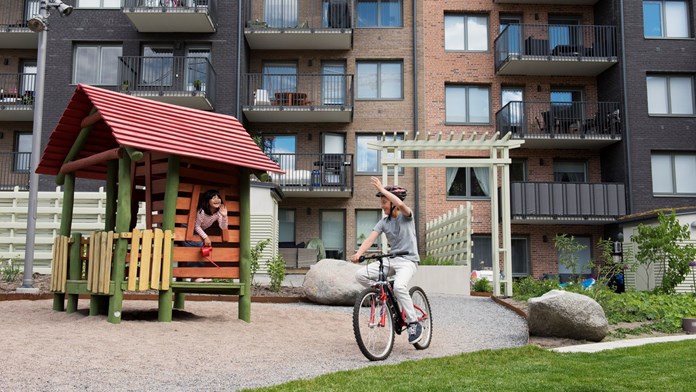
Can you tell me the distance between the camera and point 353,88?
2767 cm

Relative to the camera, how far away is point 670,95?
1100 inches

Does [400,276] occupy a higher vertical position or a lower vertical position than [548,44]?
lower

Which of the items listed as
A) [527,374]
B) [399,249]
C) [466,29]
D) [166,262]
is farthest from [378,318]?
[466,29]

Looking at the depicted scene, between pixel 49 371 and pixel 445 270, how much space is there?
11912 mm

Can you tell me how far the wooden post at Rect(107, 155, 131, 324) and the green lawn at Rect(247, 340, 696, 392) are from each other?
4033 mm

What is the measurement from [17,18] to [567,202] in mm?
21676

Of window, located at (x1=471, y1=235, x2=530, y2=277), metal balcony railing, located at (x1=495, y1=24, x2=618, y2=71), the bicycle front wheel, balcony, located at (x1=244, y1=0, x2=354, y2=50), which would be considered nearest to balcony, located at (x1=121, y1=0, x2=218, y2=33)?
balcony, located at (x1=244, y1=0, x2=354, y2=50)

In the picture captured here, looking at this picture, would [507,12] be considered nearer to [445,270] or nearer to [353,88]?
[353,88]

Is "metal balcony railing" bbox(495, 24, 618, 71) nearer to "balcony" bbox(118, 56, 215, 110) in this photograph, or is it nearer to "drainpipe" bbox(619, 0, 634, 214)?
"drainpipe" bbox(619, 0, 634, 214)

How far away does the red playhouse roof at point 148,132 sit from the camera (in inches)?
390

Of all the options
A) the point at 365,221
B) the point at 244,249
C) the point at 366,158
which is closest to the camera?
the point at 244,249

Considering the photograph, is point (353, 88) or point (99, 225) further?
point (353, 88)

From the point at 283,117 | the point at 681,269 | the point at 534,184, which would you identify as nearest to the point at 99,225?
the point at 283,117

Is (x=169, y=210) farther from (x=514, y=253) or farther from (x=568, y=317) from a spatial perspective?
(x=514, y=253)
